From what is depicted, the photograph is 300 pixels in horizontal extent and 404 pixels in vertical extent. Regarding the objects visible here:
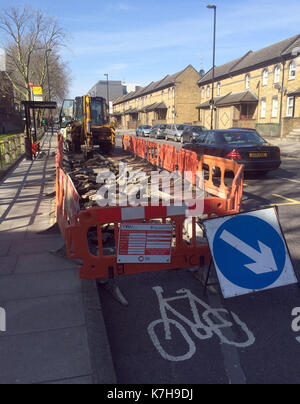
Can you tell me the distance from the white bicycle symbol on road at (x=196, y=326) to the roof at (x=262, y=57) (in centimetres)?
3159

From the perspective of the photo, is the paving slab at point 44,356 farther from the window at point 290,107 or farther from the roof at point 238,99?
the roof at point 238,99

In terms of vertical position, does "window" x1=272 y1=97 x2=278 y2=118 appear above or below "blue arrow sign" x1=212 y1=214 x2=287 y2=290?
above

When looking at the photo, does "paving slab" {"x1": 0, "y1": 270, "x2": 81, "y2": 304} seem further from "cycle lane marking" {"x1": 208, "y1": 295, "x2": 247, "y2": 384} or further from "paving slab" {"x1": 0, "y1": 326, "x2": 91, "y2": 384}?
"cycle lane marking" {"x1": 208, "y1": 295, "x2": 247, "y2": 384}

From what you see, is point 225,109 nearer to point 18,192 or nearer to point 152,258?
point 18,192

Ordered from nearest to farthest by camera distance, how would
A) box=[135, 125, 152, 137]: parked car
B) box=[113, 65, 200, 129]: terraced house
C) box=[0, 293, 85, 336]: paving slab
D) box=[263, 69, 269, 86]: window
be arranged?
box=[0, 293, 85, 336]: paving slab
box=[263, 69, 269, 86]: window
box=[135, 125, 152, 137]: parked car
box=[113, 65, 200, 129]: terraced house

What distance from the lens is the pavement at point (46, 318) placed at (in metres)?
2.79

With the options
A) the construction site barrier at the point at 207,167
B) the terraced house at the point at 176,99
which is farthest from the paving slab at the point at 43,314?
the terraced house at the point at 176,99

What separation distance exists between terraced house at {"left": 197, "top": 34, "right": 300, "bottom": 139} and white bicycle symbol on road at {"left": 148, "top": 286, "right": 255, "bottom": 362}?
86.7 ft

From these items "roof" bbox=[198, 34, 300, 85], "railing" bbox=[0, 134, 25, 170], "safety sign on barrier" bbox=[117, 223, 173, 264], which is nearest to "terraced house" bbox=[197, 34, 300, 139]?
"roof" bbox=[198, 34, 300, 85]

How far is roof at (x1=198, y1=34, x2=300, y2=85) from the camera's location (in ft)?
102

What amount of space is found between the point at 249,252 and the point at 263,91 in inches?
1362

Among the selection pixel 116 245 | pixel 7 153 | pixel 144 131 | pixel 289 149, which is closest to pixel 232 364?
pixel 116 245
